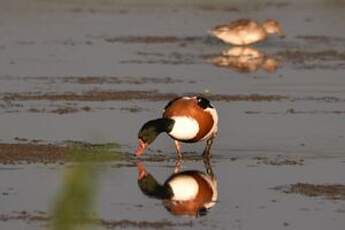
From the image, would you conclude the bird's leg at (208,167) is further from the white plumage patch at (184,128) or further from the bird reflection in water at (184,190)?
the white plumage patch at (184,128)

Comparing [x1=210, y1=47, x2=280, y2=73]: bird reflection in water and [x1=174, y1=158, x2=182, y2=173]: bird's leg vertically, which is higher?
[x1=210, y1=47, x2=280, y2=73]: bird reflection in water

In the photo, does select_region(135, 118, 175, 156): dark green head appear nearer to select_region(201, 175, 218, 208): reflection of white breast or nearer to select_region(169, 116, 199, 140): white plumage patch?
select_region(169, 116, 199, 140): white plumage patch

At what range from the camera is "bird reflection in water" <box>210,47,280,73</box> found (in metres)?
21.6

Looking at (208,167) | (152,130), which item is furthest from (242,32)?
(152,130)

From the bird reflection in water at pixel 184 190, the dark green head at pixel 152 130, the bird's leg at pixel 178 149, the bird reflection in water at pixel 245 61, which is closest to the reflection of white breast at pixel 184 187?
the bird reflection in water at pixel 184 190

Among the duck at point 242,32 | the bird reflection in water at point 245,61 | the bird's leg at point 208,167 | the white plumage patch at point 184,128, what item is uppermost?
the duck at point 242,32

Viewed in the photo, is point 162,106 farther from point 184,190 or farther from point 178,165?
point 184,190

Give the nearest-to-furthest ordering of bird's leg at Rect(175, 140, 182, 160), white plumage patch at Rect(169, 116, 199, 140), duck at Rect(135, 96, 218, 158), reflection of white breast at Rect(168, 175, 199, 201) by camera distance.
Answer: reflection of white breast at Rect(168, 175, 199, 201), duck at Rect(135, 96, 218, 158), white plumage patch at Rect(169, 116, 199, 140), bird's leg at Rect(175, 140, 182, 160)

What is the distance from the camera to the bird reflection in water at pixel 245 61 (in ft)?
70.7

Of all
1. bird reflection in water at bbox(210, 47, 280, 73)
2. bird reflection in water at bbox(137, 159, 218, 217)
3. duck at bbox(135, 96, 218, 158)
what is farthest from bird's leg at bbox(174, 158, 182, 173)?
bird reflection in water at bbox(210, 47, 280, 73)

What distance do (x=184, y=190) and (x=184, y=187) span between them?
6.2 inches

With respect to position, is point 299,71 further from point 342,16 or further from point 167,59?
point 342,16

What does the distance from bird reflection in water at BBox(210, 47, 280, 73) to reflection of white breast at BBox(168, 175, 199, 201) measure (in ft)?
32.7

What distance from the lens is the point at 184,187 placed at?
35.7 feet
